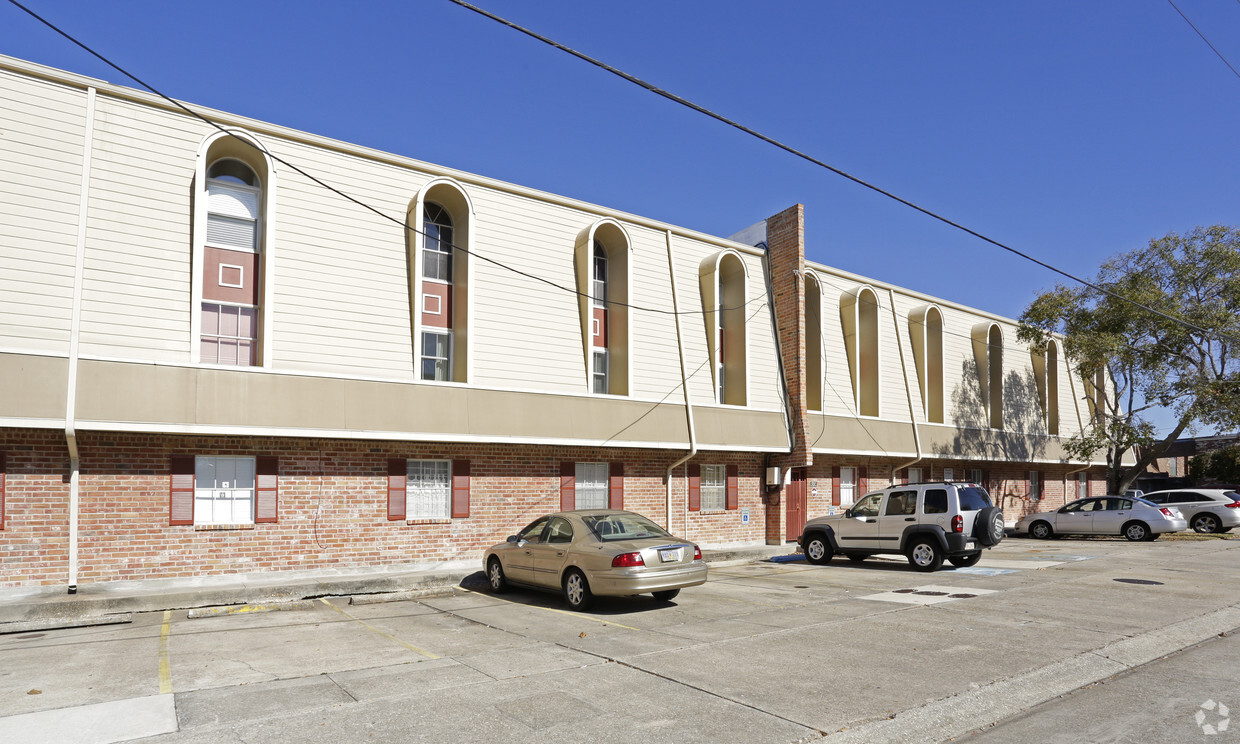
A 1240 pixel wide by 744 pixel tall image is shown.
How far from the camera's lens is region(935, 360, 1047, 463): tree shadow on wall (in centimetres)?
2761

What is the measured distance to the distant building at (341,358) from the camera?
40.9ft

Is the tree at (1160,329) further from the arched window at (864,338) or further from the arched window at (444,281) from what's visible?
the arched window at (444,281)

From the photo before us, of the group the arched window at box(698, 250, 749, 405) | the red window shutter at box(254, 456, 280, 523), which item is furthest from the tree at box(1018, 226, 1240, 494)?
the red window shutter at box(254, 456, 280, 523)

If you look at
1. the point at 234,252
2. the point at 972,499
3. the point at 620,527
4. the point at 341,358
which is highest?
the point at 234,252

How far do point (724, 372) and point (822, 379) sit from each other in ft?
11.7

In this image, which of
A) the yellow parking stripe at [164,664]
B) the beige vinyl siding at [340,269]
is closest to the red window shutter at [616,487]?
the beige vinyl siding at [340,269]

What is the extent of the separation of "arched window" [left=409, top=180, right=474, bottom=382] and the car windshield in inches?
197

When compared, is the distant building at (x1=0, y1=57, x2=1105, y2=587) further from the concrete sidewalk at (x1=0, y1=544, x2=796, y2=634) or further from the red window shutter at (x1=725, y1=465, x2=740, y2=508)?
the concrete sidewalk at (x1=0, y1=544, x2=796, y2=634)

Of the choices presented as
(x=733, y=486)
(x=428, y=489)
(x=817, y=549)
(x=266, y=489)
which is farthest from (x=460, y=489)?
(x=817, y=549)

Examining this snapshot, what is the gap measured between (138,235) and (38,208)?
1370 mm

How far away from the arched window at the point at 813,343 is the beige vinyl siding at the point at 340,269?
12.4 metres

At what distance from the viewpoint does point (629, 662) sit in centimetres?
838

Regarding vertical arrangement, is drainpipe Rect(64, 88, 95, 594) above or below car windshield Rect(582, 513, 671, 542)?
above

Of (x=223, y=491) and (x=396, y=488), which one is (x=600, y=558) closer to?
(x=396, y=488)
